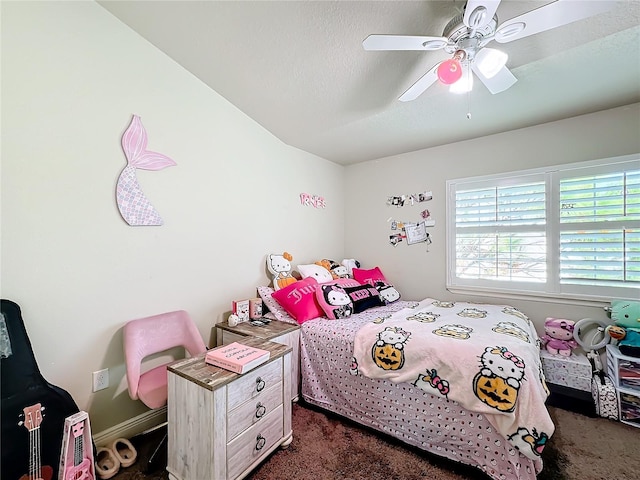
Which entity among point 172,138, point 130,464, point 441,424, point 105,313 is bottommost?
point 130,464

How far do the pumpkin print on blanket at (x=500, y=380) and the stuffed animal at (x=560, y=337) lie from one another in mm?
1311

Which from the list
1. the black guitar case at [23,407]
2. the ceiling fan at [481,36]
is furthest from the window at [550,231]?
the black guitar case at [23,407]

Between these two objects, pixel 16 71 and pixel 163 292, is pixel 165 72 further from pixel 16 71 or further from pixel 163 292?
pixel 163 292

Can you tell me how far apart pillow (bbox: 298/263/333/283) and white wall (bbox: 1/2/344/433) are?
26.7 inches

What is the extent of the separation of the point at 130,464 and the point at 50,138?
187cm

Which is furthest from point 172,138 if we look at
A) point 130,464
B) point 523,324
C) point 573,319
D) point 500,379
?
point 573,319

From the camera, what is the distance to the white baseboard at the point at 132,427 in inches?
63.6

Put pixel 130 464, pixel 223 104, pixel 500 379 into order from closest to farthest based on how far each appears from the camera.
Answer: pixel 500 379 → pixel 130 464 → pixel 223 104

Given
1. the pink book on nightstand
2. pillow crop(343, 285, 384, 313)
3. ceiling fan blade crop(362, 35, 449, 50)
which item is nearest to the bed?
pillow crop(343, 285, 384, 313)

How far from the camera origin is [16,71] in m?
1.33

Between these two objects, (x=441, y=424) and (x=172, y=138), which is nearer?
(x=441, y=424)

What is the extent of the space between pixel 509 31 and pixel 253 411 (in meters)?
2.30

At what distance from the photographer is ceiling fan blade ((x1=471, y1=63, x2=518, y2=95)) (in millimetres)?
1481

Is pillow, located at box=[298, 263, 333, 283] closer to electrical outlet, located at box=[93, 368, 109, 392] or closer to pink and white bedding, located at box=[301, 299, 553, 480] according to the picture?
pink and white bedding, located at box=[301, 299, 553, 480]
